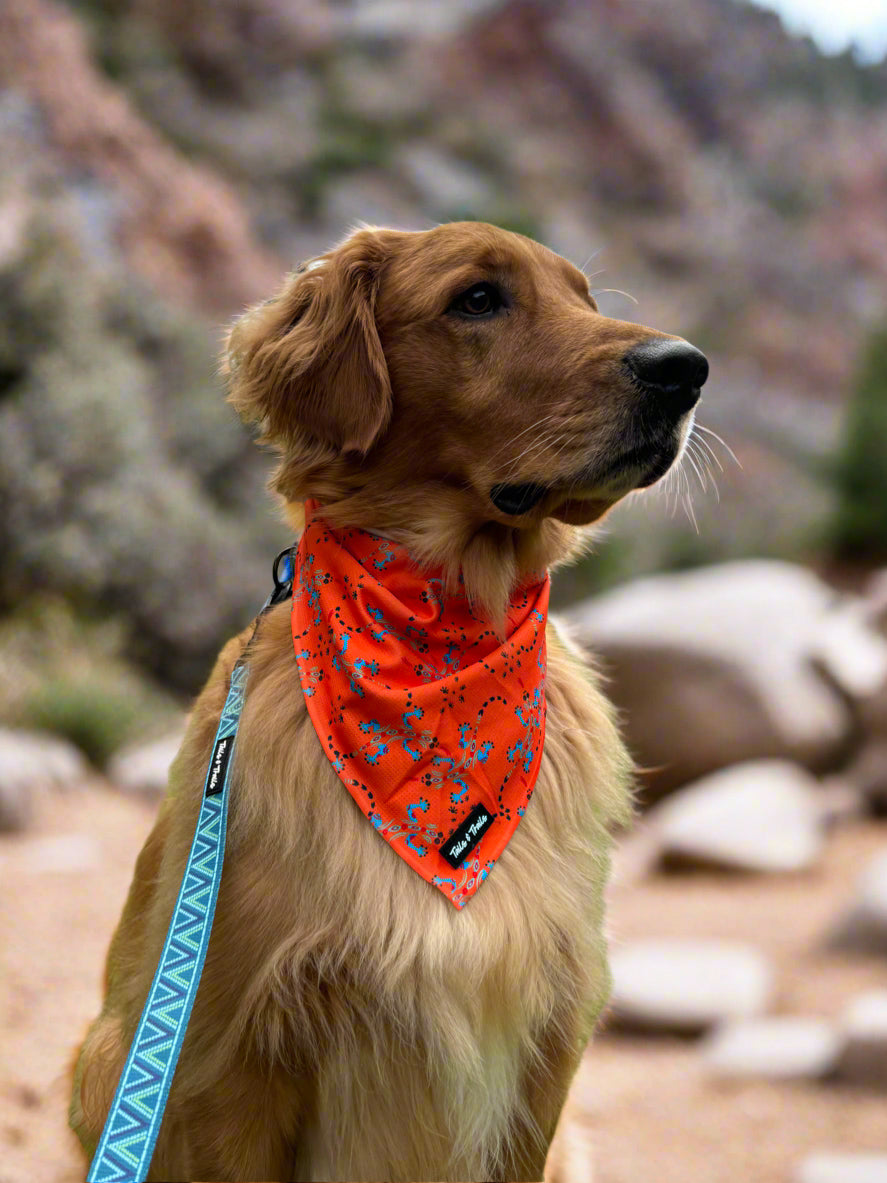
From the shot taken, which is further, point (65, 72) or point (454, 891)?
point (65, 72)

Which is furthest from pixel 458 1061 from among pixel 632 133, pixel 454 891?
pixel 632 133

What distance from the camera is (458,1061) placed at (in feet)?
7.18

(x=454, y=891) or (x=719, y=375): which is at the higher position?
(x=719, y=375)

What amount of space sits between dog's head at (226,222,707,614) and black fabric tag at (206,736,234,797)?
23.6 inches

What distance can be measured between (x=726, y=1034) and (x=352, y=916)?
3544 mm

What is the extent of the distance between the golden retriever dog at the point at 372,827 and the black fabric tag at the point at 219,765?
0.28 ft

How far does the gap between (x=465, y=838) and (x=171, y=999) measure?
679mm

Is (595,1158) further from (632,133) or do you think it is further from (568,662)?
(632,133)

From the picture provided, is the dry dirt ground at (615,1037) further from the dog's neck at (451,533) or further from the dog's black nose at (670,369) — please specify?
the dog's black nose at (670,369)

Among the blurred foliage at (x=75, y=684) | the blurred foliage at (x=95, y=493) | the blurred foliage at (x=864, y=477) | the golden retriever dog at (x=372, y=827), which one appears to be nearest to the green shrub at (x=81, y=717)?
the blurred foliage at (x=75, y=684)

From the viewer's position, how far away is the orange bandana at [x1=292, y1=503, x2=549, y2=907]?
2.34m

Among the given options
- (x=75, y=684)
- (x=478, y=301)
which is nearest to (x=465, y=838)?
(x=478, y=301)

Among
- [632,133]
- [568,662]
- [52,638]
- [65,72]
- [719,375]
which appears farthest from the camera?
[632,133]

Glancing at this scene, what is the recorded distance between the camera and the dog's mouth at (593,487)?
92.8 inches
